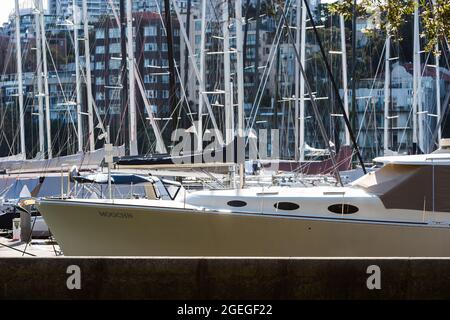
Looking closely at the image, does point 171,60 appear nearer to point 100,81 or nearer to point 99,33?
point 99,33

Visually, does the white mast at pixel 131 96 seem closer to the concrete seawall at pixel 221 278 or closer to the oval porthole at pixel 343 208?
the oval porthole at pixel 343 208

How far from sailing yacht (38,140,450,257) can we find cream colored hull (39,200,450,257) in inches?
0.7

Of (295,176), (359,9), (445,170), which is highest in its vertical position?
(359,9)

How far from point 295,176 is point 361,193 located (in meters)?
13.0

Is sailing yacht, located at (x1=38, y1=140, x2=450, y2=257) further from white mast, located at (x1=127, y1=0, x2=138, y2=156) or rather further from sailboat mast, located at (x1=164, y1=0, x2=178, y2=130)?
white mast, located at (x1=127, y1=0, x2=138, y2=156)

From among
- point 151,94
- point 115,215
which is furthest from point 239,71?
point 151,94

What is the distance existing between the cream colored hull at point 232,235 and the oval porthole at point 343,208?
0.23m

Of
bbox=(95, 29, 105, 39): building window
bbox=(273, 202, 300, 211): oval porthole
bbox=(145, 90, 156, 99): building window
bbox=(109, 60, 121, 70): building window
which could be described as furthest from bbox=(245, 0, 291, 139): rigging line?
bbox=(109, 60, 121, 70): building window

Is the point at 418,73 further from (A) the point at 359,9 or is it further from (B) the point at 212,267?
(B) the point at 212,267

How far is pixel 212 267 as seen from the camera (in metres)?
10.8

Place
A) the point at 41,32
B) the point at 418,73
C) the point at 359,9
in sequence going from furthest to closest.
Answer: the point at 41,32 → the point at 418,73 → the point at 359,9

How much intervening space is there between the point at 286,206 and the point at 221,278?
514 centimetres

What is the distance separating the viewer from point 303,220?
15.5 metres

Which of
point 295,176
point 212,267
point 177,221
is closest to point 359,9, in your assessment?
point 177,221
